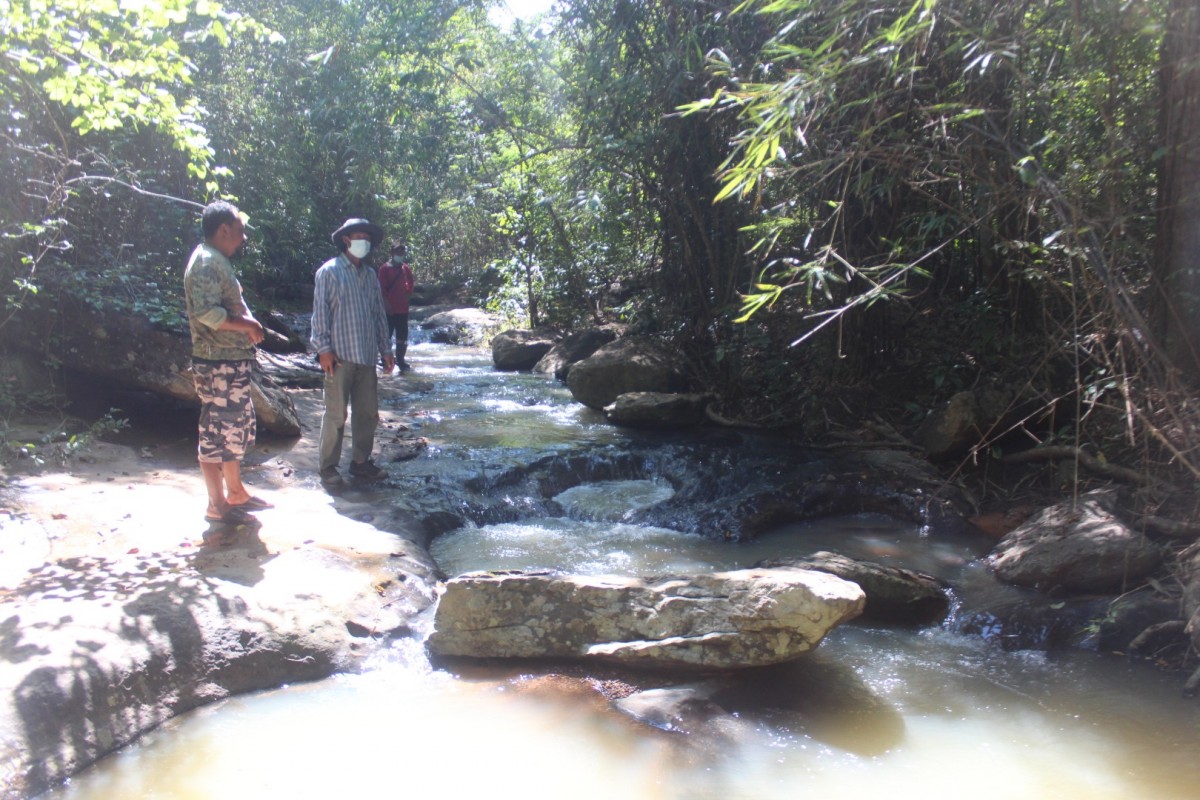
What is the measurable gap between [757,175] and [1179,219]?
8.42 ft

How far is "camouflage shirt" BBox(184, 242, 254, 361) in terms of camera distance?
4.72 meters

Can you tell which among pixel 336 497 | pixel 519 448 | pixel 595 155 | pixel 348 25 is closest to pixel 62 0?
pixel 336 497

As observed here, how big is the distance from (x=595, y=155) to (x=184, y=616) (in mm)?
6927

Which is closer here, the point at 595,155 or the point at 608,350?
the point at 595,155

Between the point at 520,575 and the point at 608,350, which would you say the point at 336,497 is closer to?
the point at 520,575

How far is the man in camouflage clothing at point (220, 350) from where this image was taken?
4.74m

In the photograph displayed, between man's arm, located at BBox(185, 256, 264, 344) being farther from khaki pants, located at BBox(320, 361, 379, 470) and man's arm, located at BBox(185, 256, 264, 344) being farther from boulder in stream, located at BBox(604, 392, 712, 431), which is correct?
boulder in stream, located at BBox(604, 392, 712, 431)

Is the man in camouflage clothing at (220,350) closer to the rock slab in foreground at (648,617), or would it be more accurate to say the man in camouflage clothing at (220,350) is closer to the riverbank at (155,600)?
the riverbank at (155,600)

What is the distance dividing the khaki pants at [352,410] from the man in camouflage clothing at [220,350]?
3.36ft

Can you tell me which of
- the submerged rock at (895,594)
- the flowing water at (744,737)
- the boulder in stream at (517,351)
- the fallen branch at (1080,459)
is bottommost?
the flowing water at (744,737)

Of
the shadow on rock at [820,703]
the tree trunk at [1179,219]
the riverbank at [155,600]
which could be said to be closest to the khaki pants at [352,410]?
the riverbank at [155,600]

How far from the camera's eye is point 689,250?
10.0 metres

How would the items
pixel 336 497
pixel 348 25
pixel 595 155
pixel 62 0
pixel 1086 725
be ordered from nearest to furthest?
pixel 1086 725
pixel 62 0
pixel 336 497
pixel 595 155
pixel 348 25

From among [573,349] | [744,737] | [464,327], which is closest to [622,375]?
[573,349]
